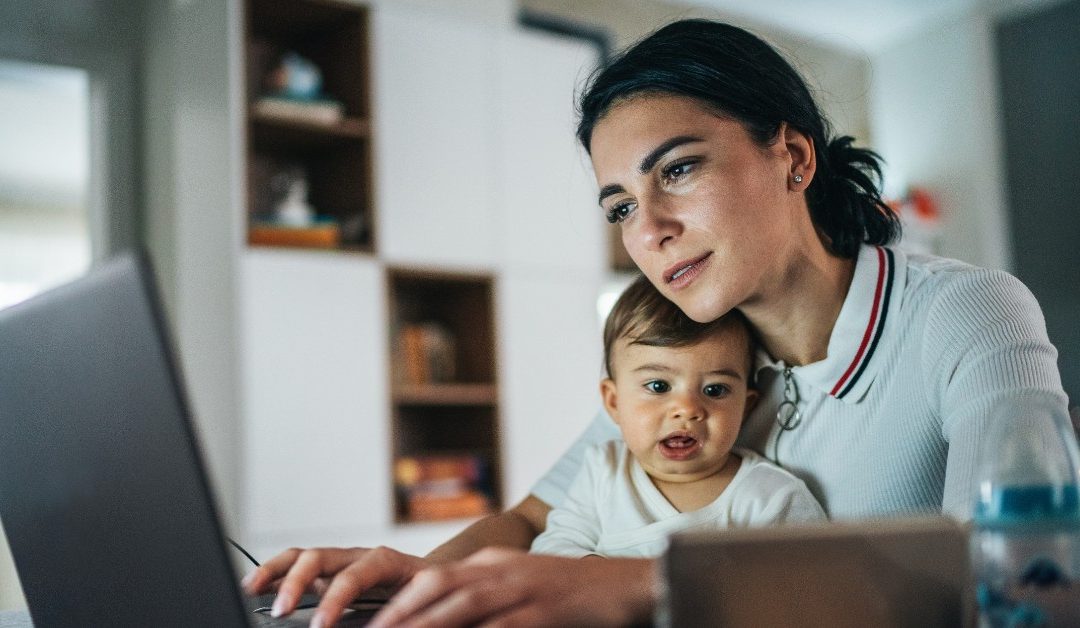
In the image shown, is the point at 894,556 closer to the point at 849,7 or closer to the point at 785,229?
the point at 785,229

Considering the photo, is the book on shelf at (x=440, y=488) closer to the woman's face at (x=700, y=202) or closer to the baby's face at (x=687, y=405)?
the baby's face at (x=687, y=405)

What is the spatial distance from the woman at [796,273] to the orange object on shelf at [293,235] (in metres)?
2.10

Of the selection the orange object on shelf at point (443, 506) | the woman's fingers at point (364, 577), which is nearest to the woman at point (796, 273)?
the woman's fingers at point (364, 577)

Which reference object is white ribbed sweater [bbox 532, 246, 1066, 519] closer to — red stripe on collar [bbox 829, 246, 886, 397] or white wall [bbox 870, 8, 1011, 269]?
red stripe on collar [bbox 829, 246, 886, 397]

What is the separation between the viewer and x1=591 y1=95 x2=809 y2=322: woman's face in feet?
4.19

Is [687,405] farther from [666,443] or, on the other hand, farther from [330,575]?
[330,575]

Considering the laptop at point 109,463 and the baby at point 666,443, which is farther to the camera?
the baby at point 666,443

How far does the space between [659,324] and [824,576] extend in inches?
32.6

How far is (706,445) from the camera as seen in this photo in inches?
53.1

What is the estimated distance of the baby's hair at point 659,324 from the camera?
54.7 inches

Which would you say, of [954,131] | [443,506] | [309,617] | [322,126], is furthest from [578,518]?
[954,131]

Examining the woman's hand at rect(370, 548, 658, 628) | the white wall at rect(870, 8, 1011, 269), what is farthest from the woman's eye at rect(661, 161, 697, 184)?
the white wall at rect(870, 8, 1011, 269)

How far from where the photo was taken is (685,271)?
1298 mm

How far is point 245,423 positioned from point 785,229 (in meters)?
2.31
